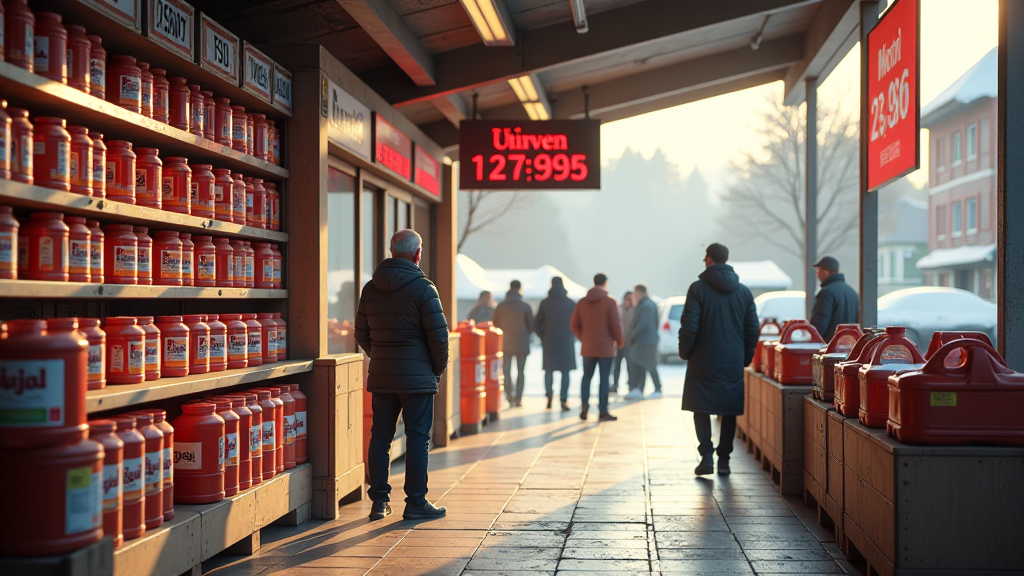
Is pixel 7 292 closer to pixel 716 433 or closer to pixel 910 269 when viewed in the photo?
pixel 716 433

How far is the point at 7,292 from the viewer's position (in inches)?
144

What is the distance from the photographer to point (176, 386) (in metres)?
4.72

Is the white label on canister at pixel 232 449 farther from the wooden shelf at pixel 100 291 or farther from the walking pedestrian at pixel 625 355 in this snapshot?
the walking pedestrian at pixel 625 355

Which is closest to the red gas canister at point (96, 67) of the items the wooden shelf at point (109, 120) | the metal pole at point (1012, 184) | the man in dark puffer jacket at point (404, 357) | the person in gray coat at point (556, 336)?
the wooden shelf at point (109, 120)

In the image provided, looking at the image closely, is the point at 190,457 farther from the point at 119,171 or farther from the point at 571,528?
the point at 571,528

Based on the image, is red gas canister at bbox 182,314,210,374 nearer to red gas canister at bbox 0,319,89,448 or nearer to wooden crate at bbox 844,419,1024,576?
red gas canister at bbox 0,319,89,448

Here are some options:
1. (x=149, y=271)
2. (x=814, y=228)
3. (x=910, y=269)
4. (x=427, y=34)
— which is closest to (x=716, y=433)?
(x=814, y=228)

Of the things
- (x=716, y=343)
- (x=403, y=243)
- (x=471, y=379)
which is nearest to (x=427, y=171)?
(x=471, y=379)

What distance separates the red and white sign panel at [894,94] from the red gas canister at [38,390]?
16.2 feet

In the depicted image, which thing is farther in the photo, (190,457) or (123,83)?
(190,457)

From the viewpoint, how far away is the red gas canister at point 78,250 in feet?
13.7

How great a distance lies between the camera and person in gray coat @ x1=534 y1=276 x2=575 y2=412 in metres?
13.9

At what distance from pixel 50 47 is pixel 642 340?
12.2 m

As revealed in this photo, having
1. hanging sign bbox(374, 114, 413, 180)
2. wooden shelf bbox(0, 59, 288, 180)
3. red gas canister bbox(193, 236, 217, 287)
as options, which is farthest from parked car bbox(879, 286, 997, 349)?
red gas canister bbox(193, 236, 217, 287)
